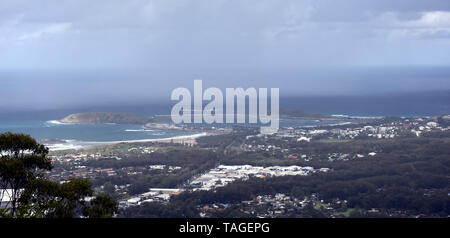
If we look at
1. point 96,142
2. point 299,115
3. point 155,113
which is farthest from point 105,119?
point 299,115

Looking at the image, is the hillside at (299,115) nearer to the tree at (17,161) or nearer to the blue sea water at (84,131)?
the blue sea water at (84,131)

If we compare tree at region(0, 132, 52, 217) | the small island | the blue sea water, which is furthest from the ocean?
tree at region(0, 132, 52, 217)

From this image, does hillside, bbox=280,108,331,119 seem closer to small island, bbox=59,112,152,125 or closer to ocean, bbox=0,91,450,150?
ocean, bbox=0,91,450,150

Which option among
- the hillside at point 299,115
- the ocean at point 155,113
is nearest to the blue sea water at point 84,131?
the ocean at point 155,113

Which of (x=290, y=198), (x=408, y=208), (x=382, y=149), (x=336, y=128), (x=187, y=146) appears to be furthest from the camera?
(x=336, y=128)

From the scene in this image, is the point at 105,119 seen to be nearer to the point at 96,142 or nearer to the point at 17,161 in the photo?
the point at 96,142

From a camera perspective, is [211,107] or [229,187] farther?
[211,107]

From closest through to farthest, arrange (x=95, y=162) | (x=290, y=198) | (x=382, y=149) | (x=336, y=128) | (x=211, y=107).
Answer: (x=290, y=198) → (x=95, y=162) → (x=382, y=149) → (x=336, y=128) → (x=211, y=107)
